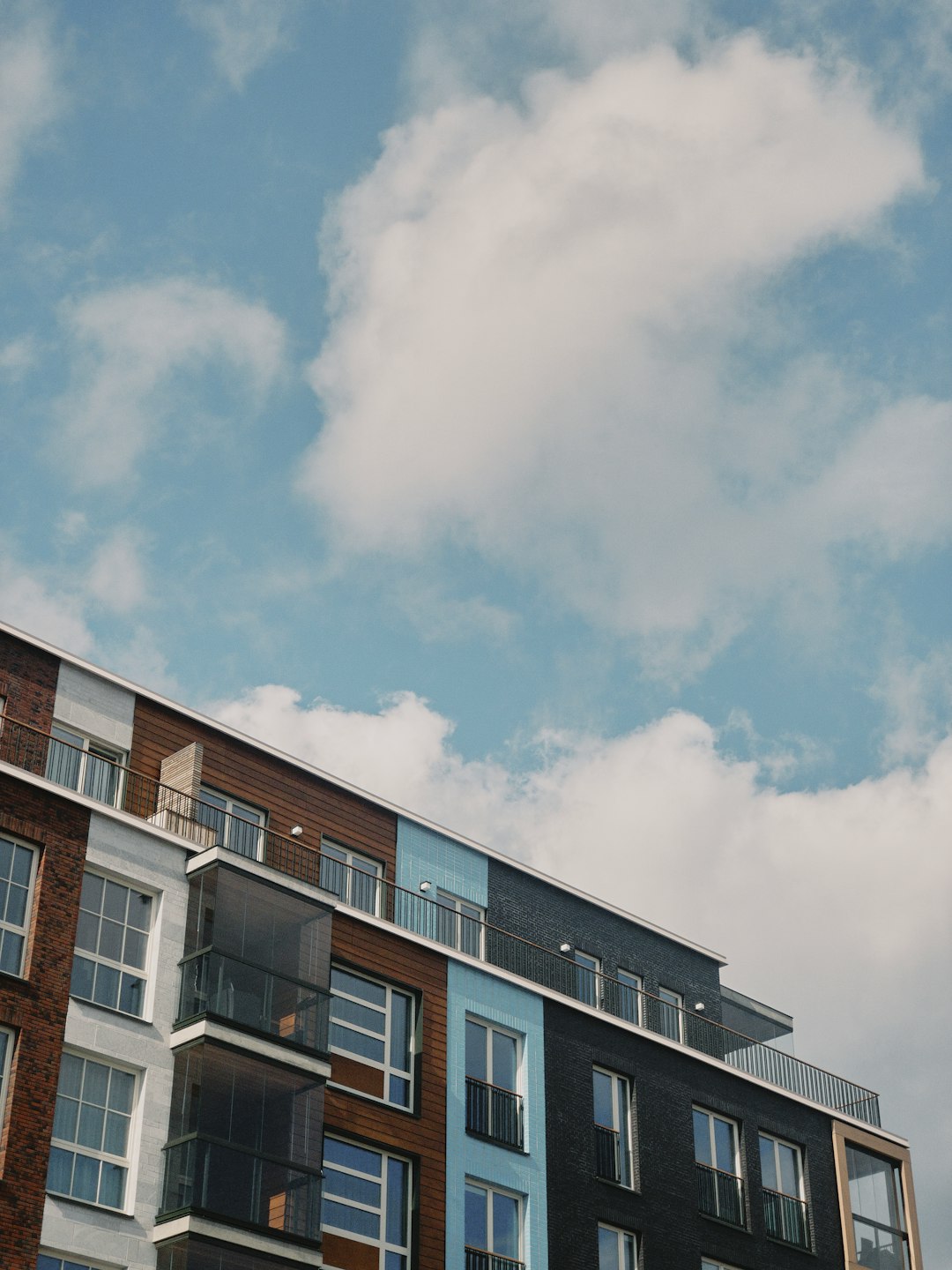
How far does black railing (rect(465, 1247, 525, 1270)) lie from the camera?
32219 mm

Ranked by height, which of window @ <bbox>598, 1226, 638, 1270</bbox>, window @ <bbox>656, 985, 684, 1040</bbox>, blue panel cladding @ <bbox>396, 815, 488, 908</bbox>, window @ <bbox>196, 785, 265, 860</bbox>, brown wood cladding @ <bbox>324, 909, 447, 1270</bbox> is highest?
blue panel cladding @ <bbox>396, 815, 488, 908</bbox>

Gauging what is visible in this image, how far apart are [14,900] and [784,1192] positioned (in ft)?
62.4

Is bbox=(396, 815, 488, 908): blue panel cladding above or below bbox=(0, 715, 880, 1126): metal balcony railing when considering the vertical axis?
above

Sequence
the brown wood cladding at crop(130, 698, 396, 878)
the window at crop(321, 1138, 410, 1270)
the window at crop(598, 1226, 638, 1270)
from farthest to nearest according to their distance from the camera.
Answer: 1. the brown wood cladding at crop(130, 698, 396, 878)
2. the window at crop(598, 1226, 638, 1270)
3. the window at crop(321, 1138, 410, 1270)

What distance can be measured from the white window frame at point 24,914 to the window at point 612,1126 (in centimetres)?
1285

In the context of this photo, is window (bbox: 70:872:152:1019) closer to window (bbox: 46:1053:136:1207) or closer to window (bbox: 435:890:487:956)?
window (bbox: 46:1053:136:1207)

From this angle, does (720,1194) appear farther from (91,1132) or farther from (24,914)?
(24,914)

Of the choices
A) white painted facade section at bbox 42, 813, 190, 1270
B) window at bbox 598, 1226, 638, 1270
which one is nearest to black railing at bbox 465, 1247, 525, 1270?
window at bbox 598, 1226, 638, 1270

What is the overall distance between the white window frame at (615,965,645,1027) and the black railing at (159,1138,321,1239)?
34.4 feet

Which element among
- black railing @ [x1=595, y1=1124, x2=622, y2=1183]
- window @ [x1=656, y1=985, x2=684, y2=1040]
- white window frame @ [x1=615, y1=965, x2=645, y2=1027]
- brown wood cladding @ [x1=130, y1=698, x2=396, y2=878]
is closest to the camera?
brown wood cladding @ [x1=130, y1=698, x2=396, y2=878]

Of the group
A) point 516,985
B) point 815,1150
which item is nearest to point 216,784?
point 516,985

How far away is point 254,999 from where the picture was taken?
30.6 m

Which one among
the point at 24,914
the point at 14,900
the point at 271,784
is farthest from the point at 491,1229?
the point at 14,900

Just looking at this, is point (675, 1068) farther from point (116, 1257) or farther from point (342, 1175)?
point (116, 1257)
